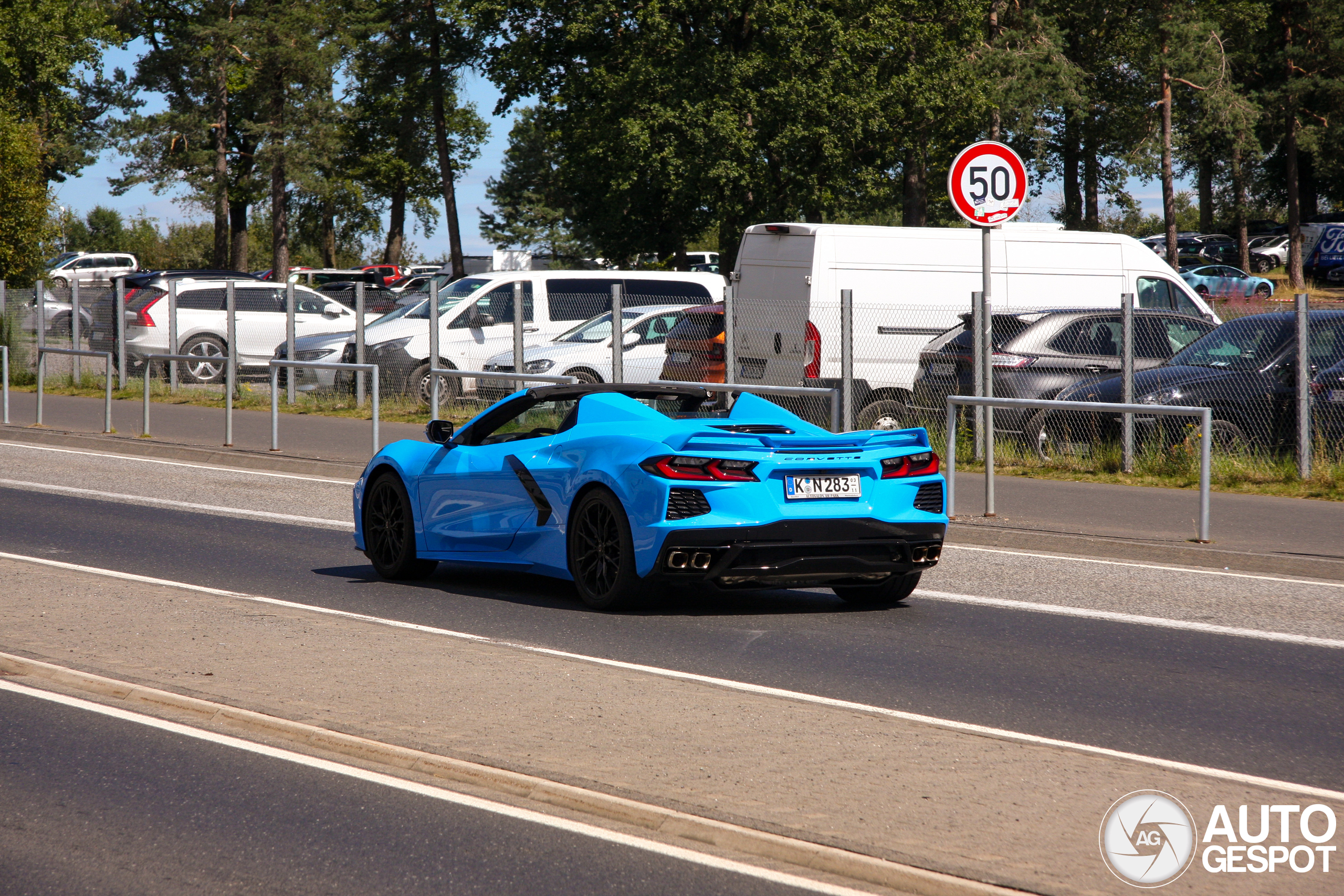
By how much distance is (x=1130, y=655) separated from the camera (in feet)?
24.1

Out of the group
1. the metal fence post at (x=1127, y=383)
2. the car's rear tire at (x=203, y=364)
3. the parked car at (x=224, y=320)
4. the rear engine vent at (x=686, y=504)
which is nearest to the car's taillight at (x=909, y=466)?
the rear engine vent at (x=686, y=504)

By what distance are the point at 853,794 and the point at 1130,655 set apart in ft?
10.3

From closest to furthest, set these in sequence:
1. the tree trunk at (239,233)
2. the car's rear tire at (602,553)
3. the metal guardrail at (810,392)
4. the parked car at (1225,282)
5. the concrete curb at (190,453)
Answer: the car's rear tire at (602,553) → the metal guardrail at (810,392) → the concrete curb at (190,453) → the parked car at (1225,282) → the tree trunk at (239,233)

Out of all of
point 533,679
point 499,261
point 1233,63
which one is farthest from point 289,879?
point 499,261

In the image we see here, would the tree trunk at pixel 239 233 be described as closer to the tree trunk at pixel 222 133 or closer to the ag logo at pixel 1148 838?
the tree trunk at pixel 222 133

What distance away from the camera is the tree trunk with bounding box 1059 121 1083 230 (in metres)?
63.8

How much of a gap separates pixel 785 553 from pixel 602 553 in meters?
1.05

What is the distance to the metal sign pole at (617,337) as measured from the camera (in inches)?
730

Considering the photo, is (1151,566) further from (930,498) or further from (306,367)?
(306,367)

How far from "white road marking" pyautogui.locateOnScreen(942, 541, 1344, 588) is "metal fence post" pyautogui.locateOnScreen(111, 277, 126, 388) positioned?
16.9 metres

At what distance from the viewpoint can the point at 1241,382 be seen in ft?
46.9

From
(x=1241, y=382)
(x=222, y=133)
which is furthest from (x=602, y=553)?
(x=222, y=133)

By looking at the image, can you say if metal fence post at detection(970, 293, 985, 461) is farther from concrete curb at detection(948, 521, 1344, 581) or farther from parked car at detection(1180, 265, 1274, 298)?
parked car at detection(1180, 265, 1274, 298)

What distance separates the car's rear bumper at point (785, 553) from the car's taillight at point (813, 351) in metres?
8.58
